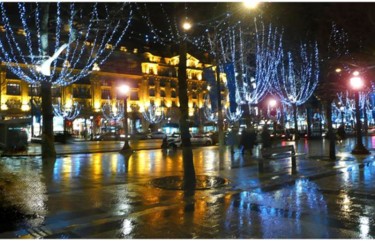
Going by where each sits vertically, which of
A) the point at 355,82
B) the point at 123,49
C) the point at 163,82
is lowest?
the point at 355,82

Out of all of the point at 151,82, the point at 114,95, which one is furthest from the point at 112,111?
the point at 151,82

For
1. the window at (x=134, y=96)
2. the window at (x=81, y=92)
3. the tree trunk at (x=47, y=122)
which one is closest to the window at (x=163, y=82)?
the window at (x=134, y=96)

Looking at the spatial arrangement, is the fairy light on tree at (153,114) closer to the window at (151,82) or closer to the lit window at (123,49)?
the window at (151,82)

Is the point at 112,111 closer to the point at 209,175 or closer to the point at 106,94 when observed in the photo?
the point at 106,94

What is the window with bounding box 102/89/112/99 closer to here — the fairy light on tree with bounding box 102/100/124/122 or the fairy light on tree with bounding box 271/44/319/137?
the fairy light on tree with bounding box 102/100/124/122

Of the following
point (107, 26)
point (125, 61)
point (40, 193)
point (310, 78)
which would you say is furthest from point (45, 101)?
point (125, 61)

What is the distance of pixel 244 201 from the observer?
9.37m

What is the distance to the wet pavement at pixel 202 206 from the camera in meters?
6.78

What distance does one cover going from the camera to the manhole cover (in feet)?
36.7

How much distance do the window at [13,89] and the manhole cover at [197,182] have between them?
62.6 metres

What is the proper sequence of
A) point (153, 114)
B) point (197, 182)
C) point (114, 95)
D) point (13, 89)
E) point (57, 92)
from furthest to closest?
point (153, 114)
point (114, 95)
point (57, 92)
point (13, 89)
point (197, 182)

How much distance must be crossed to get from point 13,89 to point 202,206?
66784mm

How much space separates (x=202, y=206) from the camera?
29.1ft

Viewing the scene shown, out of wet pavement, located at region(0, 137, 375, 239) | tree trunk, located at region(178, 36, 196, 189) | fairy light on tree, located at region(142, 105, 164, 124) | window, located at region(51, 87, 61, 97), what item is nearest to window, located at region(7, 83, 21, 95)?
window, located at region(51, 87, 61, 97)
